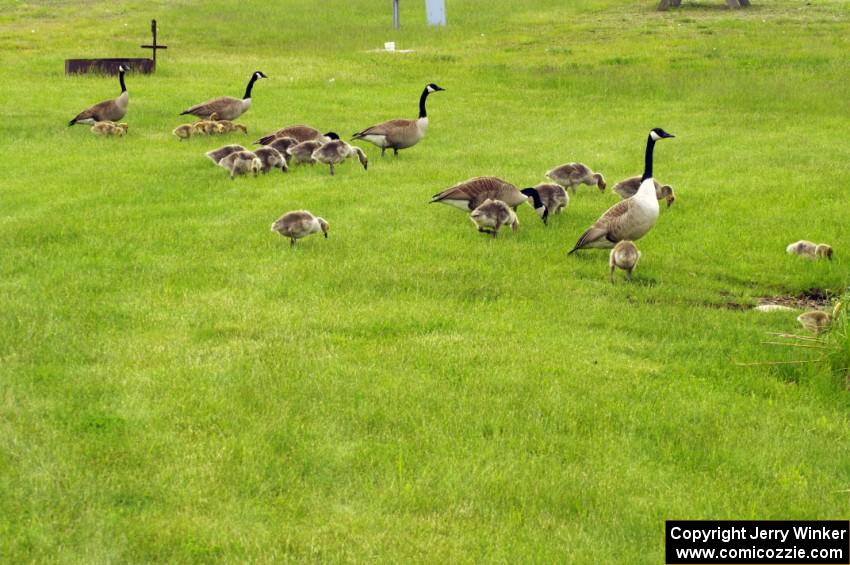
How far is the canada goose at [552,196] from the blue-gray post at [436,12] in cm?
3416

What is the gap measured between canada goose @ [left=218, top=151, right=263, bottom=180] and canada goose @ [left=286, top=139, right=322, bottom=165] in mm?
970

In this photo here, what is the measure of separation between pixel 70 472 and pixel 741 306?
8406 millimetres

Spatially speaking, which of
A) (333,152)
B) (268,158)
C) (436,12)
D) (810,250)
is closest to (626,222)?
(810,250)

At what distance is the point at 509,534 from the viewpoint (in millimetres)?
7328

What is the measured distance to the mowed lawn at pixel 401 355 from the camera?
759 cm

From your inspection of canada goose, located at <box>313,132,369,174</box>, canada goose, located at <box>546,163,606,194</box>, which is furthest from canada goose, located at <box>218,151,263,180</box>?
canada goose, located at <box>546,163,606,194</box>

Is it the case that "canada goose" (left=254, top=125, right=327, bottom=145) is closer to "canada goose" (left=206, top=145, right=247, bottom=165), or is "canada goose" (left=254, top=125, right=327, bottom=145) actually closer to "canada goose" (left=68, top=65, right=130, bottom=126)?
"canada goose" (left=206, top=145, right=247, bottom=165)

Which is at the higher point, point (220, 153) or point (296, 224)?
point (220, 153)

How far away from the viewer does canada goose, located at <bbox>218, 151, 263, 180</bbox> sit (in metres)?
19.6

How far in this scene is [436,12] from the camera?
165 feet

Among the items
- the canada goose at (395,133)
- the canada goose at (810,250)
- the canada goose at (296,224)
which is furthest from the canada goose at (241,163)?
the canada goose at (810,250)

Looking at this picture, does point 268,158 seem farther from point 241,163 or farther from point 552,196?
point 552,196

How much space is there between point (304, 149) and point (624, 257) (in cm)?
873

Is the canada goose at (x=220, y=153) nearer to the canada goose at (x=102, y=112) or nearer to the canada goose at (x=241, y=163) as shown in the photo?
the canada goose at (x=241, y=163)
